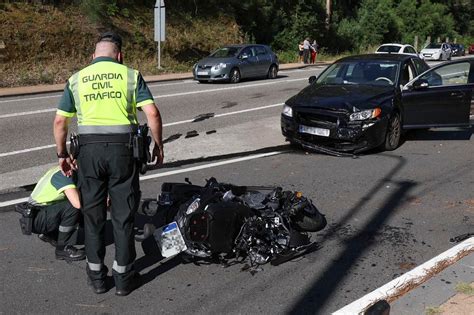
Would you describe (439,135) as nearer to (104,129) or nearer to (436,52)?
(104,129)

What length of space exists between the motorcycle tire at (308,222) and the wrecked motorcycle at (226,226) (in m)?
0.04

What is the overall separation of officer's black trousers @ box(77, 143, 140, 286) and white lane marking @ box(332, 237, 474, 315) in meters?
1.57

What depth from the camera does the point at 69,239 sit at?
4762mm

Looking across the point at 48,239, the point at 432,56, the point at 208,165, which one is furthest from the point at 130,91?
the point at 432,56

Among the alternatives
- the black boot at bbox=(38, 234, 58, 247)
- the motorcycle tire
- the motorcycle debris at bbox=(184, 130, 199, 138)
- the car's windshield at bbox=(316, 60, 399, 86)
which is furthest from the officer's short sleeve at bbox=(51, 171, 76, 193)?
the car's windshield at bbox=(316, 60, 399, 86)

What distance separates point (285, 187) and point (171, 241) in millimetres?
2745

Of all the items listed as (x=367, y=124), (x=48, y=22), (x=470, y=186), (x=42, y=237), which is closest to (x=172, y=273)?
(x=42, y=237)

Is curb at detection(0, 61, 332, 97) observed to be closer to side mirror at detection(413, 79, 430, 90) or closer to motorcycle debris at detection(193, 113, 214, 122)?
motorcycle debris at detection(193, 113, 214, 122)

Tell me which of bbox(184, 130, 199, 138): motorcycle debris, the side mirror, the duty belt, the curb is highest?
the duty belt

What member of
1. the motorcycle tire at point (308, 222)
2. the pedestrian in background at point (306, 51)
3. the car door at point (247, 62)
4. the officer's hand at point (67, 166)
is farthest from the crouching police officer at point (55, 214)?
the pedestrian in background at point (306, 51)

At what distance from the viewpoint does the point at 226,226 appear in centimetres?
447

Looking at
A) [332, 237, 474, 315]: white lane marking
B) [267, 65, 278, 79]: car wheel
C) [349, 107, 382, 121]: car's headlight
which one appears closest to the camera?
[332, 237, 474, 315]: white lane marking

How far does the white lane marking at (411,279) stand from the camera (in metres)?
3.81

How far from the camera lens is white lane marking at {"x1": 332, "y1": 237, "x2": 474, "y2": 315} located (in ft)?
12.5
